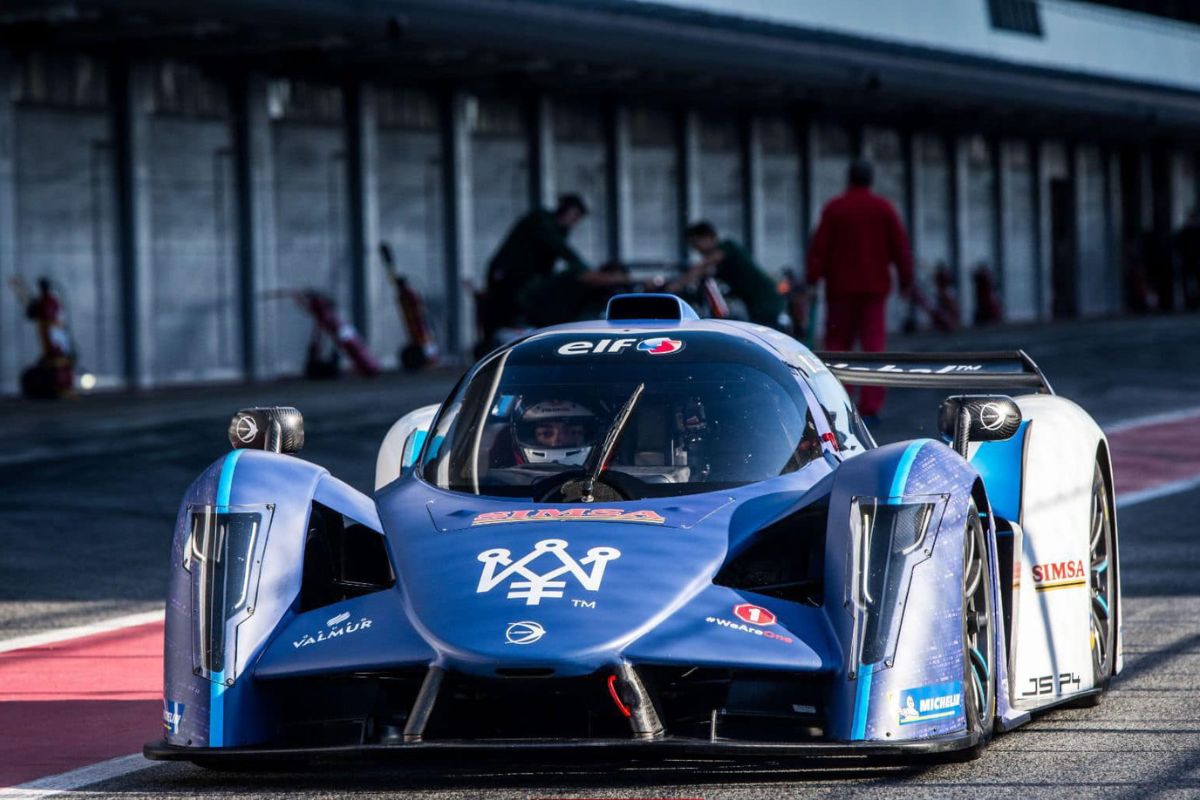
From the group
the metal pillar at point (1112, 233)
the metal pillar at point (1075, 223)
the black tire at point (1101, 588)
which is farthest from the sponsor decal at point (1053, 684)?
the metal pillar at point (1112, 233)

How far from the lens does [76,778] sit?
17.4ft

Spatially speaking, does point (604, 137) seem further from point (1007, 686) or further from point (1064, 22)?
point (1007, 686)

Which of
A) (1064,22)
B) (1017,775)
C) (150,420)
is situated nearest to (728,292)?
(150,420)

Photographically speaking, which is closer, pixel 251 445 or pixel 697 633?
pixel 697 633

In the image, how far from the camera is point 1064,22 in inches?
1601

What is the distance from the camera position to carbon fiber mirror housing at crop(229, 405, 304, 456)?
621cm

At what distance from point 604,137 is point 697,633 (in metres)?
27.7

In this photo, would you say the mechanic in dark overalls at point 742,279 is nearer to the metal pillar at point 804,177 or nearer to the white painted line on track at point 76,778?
the white painted line on track at point 76,778

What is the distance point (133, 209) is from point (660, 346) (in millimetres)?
18338

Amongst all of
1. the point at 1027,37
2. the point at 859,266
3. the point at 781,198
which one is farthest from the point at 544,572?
the point at 1027,37

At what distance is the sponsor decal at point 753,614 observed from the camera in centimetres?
494

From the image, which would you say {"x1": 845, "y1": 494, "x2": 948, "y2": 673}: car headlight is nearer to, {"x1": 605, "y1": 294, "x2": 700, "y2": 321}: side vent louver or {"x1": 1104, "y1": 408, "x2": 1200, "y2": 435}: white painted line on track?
{"x1": 605, "y1": 294, "x2": 700, "y2": 321}: side vent louver

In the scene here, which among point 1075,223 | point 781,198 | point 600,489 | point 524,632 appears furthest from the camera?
point 1075,223

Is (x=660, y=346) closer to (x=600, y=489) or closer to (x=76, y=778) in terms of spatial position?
(x=600, y=489)
